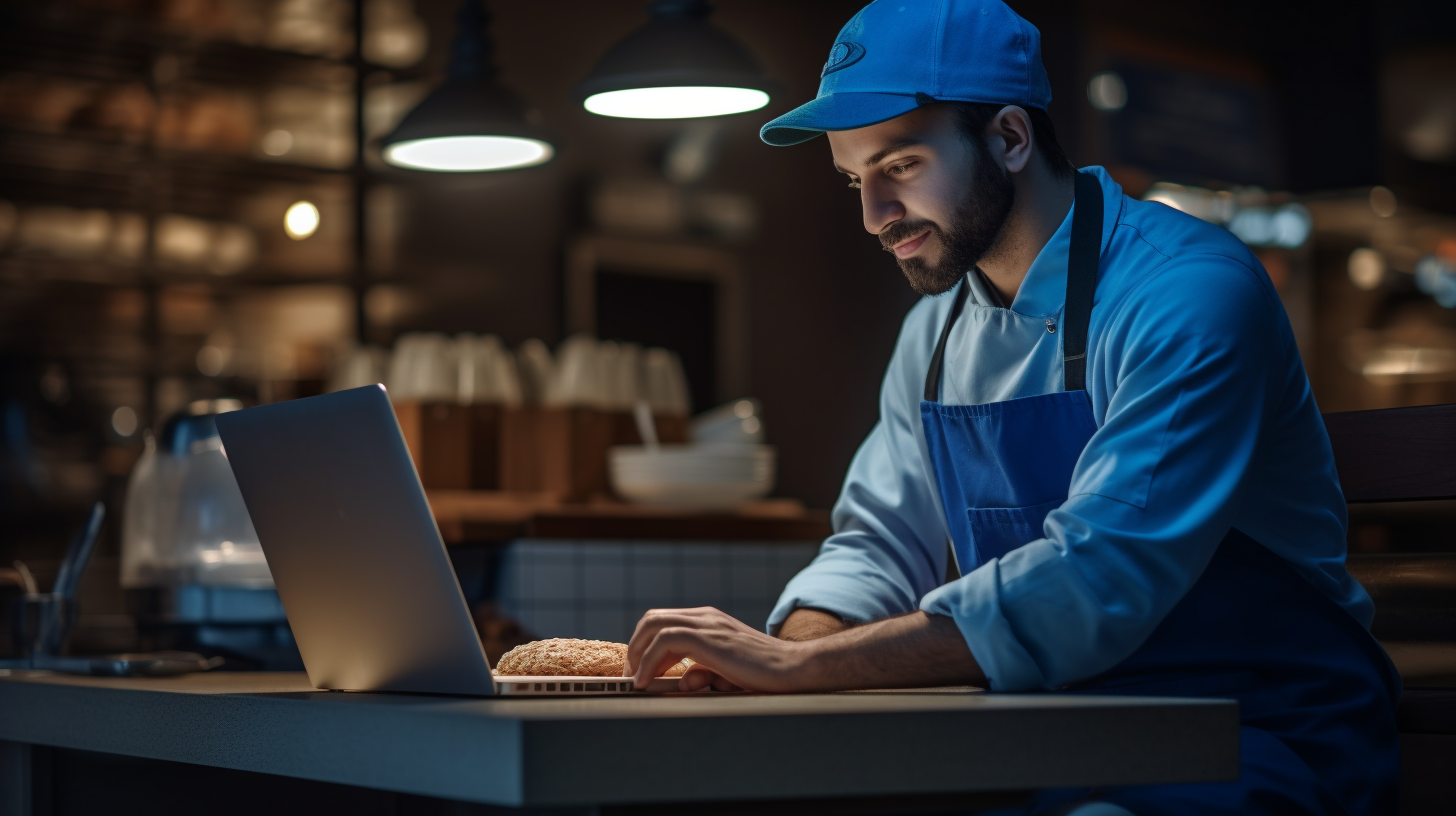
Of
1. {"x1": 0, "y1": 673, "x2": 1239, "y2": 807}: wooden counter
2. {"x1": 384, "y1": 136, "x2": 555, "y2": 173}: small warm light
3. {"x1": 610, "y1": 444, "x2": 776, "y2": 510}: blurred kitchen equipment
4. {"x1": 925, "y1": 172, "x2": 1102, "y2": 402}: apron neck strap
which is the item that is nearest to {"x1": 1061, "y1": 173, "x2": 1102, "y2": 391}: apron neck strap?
{"x1": 925, "y1": 172, "x2": 1102, "y2": 402}: apron neck strap

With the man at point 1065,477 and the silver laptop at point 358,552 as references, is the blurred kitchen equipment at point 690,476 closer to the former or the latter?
the man at point 1065,477

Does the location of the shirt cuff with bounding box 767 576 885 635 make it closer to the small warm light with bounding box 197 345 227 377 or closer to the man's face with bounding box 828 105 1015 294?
the man's face with bounding box 828 105 1015 294

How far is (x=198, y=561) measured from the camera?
6.96 feet

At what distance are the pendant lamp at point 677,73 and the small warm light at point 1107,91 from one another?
271 cm

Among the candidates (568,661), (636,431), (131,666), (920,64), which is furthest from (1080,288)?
(636,431)

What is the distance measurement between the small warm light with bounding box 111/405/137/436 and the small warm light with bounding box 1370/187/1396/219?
392 cm

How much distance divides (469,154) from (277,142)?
6.01 ft

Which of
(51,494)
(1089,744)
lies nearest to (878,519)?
(1089,744)

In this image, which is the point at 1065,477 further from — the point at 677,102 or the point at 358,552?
the point at 677,102

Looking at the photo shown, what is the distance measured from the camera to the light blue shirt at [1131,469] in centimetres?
120

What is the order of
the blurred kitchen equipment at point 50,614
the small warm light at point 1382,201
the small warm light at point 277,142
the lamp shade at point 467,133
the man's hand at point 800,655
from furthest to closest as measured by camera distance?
the small warm light at point 1382,201
the small warm light at point 277,142
the lamp shade at point 467,133
the blurred kitchen equipment at point 50,614
the man's hand at point 800,655

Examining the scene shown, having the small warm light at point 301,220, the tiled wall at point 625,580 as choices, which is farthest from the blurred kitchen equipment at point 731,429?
the small warm light at point 301,220

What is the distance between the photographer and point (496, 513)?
3.34 metres

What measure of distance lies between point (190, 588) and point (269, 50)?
2753 mm
